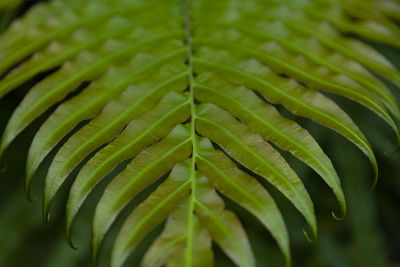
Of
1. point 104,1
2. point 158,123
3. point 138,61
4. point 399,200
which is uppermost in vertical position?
point 104,1

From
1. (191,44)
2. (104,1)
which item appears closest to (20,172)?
(104,1)

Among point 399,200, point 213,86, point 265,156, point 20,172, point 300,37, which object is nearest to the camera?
point 265,156

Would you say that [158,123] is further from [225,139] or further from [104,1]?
[104,1]

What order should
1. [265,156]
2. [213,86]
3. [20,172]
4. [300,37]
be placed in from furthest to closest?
1. [20,172]
2. [300,37]
3. [213,86]
4. [265,156]

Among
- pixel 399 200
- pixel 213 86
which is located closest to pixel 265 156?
pixel 213 86

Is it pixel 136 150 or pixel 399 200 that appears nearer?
pixel 136 150

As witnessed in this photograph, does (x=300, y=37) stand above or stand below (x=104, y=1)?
below

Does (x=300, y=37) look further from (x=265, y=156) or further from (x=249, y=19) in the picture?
(x=265, y=156)
